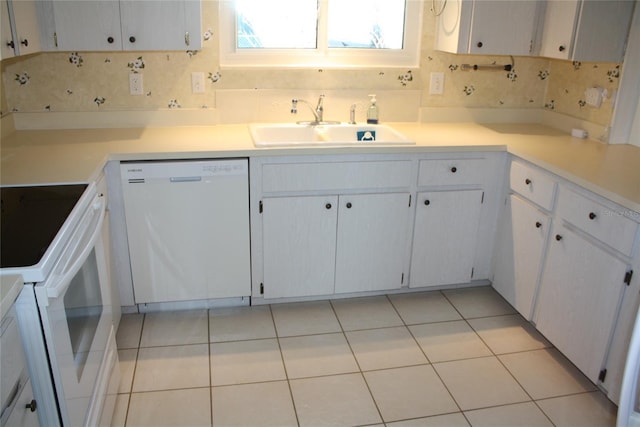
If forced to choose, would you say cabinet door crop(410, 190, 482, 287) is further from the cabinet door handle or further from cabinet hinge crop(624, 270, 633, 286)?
the cabinet door handle

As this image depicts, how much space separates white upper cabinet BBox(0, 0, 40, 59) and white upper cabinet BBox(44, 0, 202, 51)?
0.31ft

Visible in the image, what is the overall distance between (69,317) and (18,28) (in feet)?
4.21

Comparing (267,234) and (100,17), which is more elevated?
(100,17)

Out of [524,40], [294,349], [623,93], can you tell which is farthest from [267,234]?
[623,93]

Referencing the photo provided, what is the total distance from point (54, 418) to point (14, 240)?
0.49 metres

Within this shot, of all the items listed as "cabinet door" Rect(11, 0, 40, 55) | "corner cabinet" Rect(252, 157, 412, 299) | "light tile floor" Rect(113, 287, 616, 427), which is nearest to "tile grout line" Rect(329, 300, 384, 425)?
"light tile floor" Rect(113, 287, 616, 427)

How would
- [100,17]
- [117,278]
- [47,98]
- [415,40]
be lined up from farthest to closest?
1. [415,40]
2. [47,98]
3. [117,278]
4. [100,17]

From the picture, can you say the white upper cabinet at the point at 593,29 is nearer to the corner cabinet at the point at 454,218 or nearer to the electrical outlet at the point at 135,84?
the corner cabinet at the point at 454,218

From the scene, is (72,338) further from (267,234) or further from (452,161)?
(452,161)

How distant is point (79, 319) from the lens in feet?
5.39

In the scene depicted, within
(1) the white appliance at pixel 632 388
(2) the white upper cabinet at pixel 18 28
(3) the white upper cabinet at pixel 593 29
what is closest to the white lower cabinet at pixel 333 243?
(3) the white upper cabinet at pixel 593 29

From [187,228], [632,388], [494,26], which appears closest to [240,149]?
[187,228]

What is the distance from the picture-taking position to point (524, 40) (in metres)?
2.81

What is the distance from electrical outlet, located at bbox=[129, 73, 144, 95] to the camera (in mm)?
2832
